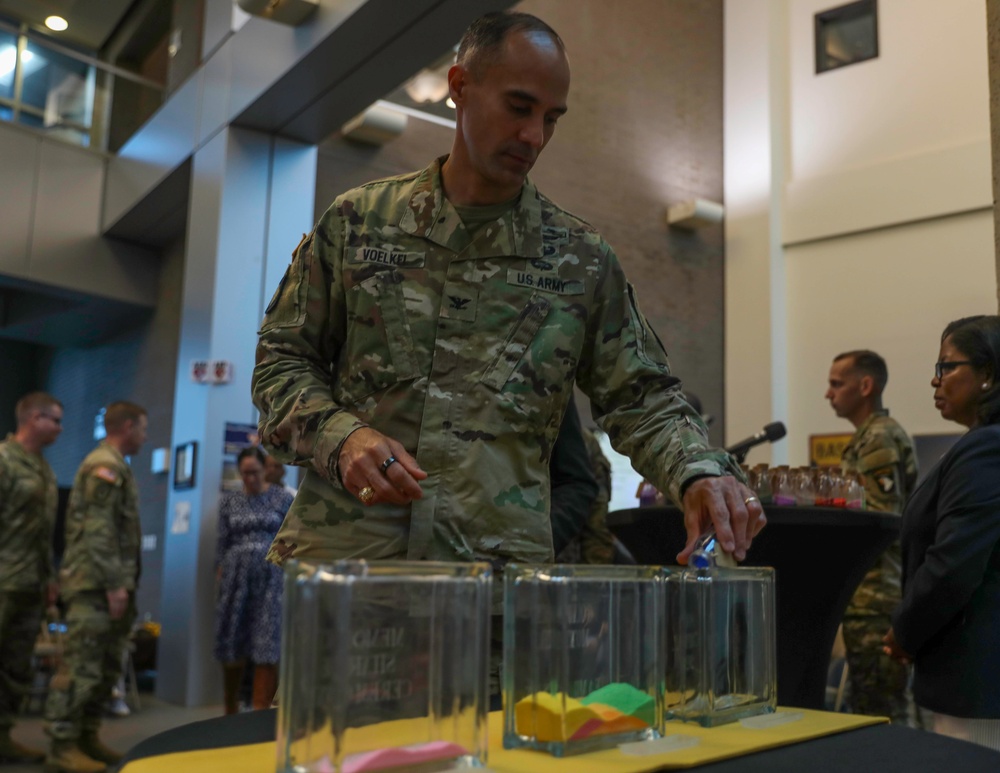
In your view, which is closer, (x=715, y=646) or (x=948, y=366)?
(x=715, y=646)

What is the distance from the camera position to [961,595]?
1.92 metres

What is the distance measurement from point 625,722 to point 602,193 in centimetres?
826

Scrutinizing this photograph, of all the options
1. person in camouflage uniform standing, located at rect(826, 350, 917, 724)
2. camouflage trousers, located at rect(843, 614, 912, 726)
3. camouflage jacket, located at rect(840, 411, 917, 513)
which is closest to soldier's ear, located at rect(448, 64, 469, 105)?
person in camouflage uniform standing, located at rect(826, 350, 917, 724)

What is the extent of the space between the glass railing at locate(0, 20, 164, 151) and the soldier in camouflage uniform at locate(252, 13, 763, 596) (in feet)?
23.3

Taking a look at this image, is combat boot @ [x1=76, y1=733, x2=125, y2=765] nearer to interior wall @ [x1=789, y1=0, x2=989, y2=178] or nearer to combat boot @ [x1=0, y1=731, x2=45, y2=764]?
combat boot @ [x1=0, y1=731, x2=45, y2=764]

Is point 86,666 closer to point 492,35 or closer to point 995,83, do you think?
point 492,35

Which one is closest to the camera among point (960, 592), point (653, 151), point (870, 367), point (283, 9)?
point (960, 592)

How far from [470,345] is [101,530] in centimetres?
363

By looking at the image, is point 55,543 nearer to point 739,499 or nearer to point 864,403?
point 864,403

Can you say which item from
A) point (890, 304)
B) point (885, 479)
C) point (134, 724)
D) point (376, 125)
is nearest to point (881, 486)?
point (885, 479)

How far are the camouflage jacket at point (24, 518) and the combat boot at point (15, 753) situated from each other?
666mm

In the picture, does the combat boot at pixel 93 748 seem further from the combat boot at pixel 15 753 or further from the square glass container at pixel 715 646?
the square glass container at pixel 715 646

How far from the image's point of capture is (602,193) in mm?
8867

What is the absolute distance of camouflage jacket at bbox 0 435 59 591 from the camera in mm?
4523
